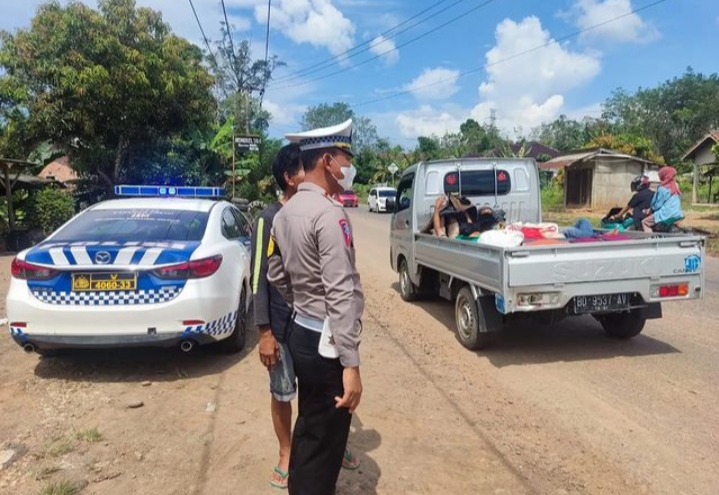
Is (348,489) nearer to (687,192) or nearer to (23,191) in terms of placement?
(23,191)

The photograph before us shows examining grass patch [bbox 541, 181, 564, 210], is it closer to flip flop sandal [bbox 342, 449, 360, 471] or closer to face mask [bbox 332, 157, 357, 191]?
flip flop sandal [bbox 342, 449, 360, 471]

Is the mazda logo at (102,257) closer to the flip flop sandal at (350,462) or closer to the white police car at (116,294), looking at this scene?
A: the white police car at (116,294)

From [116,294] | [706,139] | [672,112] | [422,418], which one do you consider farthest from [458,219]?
[672,112]

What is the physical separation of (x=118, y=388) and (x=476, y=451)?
115 inches

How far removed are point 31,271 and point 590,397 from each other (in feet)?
14.9

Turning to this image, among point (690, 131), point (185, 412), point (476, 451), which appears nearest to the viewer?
point (476, 451)

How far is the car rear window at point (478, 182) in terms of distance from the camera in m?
7.41

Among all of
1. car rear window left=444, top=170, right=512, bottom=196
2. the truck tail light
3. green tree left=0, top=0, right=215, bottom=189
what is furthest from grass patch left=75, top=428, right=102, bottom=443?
green tree left=0, top=0, right=215, bottom=189

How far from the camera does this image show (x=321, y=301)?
222 cm

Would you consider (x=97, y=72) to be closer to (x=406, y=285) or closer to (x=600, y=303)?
(x=406, y=285)

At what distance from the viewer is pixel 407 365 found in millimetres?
5180

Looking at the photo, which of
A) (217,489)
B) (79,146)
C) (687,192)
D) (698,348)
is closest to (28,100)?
(79,146)

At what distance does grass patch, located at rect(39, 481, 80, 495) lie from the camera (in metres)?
2.92

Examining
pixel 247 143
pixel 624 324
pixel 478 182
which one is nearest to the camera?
pixel 624 324
